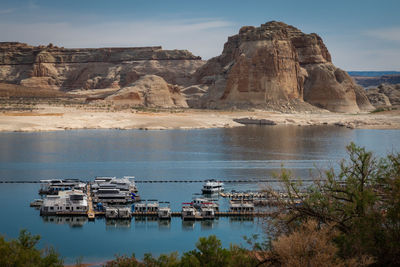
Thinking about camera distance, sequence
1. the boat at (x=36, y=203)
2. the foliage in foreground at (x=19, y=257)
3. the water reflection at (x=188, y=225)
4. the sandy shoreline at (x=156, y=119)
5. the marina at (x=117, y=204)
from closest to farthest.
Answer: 1. the foliage in foreground at (x=19, y=257)
2. the water reflection at (x=188, y=225)
3. the marina at (x=117, y=204)
4. the boat at (x=36, y=203)
5. the sandy shoreline at (x=156, y=119)

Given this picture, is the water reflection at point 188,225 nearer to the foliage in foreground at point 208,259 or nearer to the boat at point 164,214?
the boat at point 164,214

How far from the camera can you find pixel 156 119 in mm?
102750

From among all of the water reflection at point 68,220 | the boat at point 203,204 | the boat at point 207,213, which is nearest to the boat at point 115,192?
the water reflection at point 68,220

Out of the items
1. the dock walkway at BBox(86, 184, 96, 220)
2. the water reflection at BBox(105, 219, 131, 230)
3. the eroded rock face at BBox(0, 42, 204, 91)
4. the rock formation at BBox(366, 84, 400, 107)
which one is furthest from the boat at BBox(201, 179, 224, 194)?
the eroded rock face at BBox(0, 42, 204, 91)

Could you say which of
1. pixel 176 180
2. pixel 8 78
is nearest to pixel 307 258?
pixel 176 180

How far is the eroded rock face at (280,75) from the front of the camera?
5217 inches

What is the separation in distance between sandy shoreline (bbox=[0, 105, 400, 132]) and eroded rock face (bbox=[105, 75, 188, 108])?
1575 centimetres

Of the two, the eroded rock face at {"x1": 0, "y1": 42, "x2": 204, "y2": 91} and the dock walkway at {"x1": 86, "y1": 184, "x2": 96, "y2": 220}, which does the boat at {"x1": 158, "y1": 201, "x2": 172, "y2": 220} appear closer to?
the dock walkway at {"x1": 86, "y1": 184, "x2": 96, "y2": 220}

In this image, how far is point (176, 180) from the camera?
46188mm

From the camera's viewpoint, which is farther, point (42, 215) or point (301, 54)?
point (301, 54)

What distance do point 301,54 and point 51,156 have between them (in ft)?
340

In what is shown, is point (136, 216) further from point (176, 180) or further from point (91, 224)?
point (176, 180)

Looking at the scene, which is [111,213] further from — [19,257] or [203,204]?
[19,257]

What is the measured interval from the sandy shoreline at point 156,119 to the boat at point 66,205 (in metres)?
53.0
